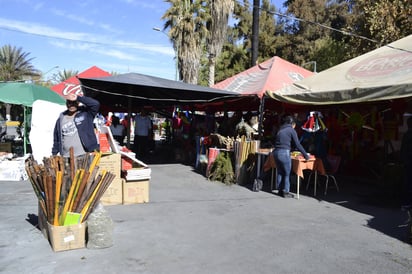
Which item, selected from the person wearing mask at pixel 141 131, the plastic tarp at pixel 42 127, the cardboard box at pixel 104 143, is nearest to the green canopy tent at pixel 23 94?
the plastic tarp at pixel 42 127

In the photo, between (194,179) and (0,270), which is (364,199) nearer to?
(194,179)

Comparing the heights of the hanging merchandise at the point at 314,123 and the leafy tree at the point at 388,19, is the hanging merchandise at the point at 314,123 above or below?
below

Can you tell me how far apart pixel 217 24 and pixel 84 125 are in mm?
16251

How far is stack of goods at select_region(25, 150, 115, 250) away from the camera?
4273 millimetres

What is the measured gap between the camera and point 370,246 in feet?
15.4

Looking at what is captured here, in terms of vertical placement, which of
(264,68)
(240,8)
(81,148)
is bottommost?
(81,148)

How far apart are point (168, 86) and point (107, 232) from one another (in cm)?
613

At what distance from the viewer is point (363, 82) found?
7.00 m

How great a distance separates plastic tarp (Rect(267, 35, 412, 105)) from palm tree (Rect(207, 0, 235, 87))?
12281 millimetres

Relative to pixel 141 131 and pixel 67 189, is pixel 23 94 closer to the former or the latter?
pixel 141 131

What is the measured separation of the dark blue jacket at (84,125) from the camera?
207 inches

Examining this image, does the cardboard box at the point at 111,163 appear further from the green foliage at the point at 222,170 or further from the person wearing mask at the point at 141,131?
the person wearing mask at the point at 141,131

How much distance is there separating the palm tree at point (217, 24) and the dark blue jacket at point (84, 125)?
51.6 ft

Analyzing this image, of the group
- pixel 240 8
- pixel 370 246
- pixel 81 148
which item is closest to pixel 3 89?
pixel 81 148
